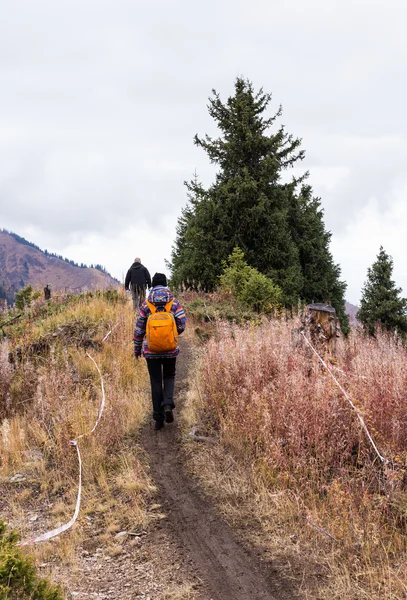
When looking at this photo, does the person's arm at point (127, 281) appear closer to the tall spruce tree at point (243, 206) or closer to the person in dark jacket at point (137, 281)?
the person in dark jacket at point (137, 281)

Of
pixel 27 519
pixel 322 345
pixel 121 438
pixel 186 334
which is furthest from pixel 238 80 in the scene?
pixel 27 519

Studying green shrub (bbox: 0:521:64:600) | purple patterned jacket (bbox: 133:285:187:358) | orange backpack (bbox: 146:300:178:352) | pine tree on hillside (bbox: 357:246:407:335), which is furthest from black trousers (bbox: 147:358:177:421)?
pine tree on hillside (bbox: 357:246:407:335)

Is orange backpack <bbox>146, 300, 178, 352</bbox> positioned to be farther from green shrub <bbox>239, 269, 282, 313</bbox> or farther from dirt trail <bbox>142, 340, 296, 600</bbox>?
green shrub <bbox>239, 269, 282, 313</bbox>

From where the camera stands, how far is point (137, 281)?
1324cm

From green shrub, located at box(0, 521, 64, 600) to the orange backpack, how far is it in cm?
367

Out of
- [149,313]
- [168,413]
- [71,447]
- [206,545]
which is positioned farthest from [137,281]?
[206,545]

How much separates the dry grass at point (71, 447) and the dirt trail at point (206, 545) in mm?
264

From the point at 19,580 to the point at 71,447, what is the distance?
10.2 ft

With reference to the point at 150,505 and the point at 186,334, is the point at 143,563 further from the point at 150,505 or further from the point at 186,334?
the point at 186,334

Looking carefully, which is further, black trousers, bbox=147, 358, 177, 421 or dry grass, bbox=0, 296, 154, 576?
black trousers, bbox=147, 358, 177, 421

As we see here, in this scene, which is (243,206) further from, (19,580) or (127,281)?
(19,580)

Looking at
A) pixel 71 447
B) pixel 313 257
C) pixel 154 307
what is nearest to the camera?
pixel 71 447

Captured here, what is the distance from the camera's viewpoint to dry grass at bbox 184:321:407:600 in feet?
11.4

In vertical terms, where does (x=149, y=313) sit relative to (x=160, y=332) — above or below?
above
